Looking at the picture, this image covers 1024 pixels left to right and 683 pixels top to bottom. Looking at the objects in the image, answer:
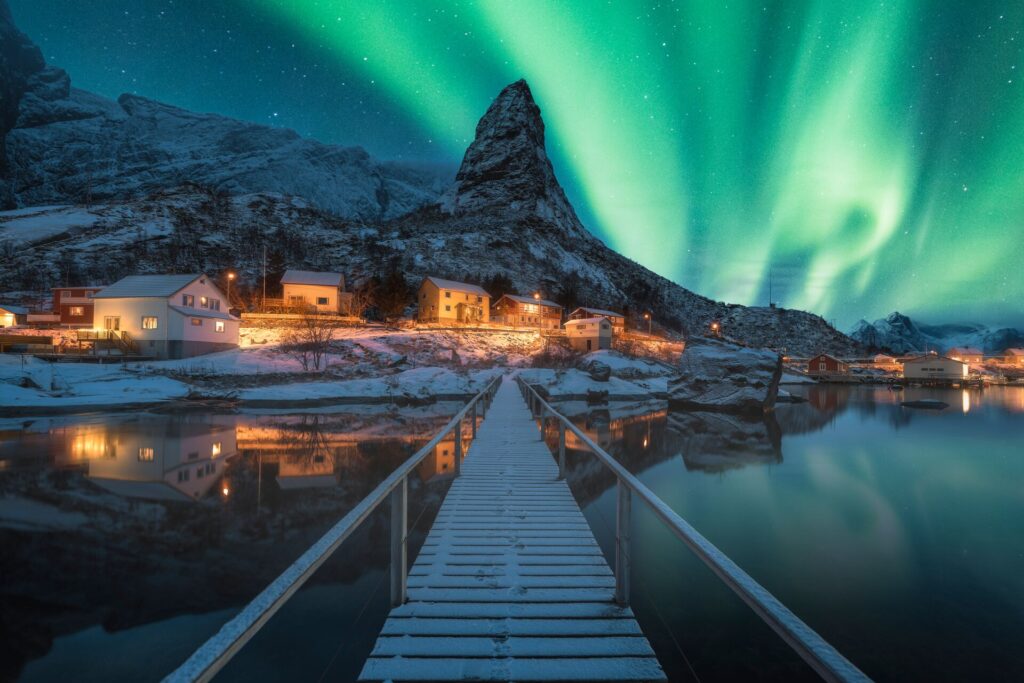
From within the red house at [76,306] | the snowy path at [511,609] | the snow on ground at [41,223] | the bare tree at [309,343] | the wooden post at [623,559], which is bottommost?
the snowy path at [511,609]

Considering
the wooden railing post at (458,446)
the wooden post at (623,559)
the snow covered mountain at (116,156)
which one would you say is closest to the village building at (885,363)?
the wooden railing post at (458,446)

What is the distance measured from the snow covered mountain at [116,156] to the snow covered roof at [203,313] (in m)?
113

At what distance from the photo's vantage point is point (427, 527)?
32.4 feet

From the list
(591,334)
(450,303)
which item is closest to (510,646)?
(591,334)

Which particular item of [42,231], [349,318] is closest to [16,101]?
[42,231]

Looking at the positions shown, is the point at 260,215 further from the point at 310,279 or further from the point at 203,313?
the point at 203,313

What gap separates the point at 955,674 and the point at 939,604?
2.34 meters

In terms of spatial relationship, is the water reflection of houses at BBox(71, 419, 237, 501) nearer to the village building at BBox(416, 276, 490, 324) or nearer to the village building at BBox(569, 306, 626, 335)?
the village building at BBox(416, 276, 490, 324)

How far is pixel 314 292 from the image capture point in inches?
2451

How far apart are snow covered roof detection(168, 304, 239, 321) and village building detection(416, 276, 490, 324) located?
29038mm

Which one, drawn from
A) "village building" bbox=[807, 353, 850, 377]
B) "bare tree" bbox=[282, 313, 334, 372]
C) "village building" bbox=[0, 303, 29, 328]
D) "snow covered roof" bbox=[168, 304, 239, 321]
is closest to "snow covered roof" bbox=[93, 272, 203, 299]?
"snow covered roof" bbox=[168, 304, 239, 321]

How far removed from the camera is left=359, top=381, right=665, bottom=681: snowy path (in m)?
3.93

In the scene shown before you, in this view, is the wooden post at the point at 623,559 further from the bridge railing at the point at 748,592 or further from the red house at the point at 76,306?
the red house at the point at 76,306

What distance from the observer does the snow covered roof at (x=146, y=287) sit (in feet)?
132
